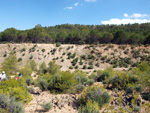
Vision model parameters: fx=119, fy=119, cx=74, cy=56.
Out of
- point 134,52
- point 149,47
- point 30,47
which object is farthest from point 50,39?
point 149,47

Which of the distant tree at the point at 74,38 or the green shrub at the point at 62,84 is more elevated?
the distant tree at the point at 74,38

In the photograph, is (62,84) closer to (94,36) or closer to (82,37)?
(94,36)

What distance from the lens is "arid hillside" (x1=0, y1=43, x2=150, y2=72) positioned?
3691 cm

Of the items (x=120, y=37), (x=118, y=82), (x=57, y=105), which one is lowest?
(x=57, y=105)

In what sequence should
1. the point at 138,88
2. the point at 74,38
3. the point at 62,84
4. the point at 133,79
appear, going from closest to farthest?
the point at 138,88
the point at 62,84
the point at 133,79
the point at 74,38

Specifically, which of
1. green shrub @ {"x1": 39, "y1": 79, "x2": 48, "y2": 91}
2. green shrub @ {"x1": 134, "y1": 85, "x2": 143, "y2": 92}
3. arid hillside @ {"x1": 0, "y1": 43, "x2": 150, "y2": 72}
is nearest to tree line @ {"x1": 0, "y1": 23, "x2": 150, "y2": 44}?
arid hillside @ {"x1": 0, "y1": 43, "x2": 150, "y2": 72}

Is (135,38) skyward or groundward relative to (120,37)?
groundward

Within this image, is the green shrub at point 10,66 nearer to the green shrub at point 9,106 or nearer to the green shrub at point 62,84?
the green shrub at point 62,84

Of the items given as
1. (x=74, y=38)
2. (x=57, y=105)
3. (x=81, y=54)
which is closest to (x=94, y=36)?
(x=74, y=38)

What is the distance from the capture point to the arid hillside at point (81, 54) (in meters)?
36.9

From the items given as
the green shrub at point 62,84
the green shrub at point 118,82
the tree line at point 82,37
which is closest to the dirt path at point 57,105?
the green shrub at point 62,84

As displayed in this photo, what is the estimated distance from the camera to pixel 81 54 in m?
40.7

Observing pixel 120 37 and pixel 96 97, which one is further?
pixel 120 37

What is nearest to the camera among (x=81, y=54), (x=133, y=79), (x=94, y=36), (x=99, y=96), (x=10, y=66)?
(x=99, y=96)
